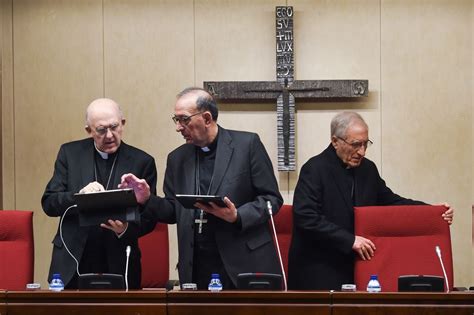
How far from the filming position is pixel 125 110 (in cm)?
591

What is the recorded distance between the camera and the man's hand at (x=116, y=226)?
382 cm

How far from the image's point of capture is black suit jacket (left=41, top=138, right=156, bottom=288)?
398 centimetres

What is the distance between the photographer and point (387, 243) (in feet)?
13.5

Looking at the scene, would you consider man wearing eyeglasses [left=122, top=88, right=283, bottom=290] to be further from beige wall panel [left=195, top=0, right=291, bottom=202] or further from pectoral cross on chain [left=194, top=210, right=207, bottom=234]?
beige wall panel [left=195, top=0, right=291, bottom=202]

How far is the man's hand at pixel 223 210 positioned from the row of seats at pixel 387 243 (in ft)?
2.35

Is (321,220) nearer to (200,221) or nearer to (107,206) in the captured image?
(200,221)

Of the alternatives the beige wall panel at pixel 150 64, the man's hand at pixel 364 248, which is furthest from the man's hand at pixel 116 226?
the beige wall panel at pixel 150 64

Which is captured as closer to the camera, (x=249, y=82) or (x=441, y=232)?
Answer: (x=441, y=232)
